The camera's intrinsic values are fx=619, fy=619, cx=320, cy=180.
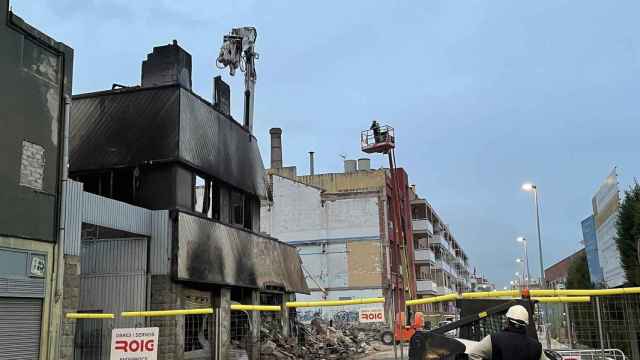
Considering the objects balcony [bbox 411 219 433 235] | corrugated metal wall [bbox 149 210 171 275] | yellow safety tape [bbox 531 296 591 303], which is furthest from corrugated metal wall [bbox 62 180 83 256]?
balcony [bbox 411 219 433 235]

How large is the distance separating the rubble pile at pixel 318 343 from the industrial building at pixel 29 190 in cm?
997

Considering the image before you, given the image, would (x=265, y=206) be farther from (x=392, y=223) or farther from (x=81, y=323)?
(x=81, y=323)

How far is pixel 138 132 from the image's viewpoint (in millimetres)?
21984

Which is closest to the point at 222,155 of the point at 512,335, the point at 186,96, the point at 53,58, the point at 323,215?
the point at 186,96

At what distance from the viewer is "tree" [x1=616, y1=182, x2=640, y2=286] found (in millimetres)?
20812

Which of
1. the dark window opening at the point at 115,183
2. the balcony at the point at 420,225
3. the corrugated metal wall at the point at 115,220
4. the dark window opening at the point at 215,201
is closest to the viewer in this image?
the corrugated metal wall at the point at 115,220

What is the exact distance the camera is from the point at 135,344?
9.75m

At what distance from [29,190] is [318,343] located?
17359 millimetres

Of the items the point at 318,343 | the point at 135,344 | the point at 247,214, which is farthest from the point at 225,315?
the point at 135,344

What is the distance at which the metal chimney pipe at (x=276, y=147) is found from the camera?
57219 mm

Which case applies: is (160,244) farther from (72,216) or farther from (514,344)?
(514,344)

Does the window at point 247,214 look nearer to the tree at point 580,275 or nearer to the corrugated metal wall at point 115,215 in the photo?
the corrugated metal wall at point 115,215

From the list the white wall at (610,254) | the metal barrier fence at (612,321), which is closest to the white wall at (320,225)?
the white wall at (610,254)

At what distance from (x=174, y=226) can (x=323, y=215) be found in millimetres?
30658
